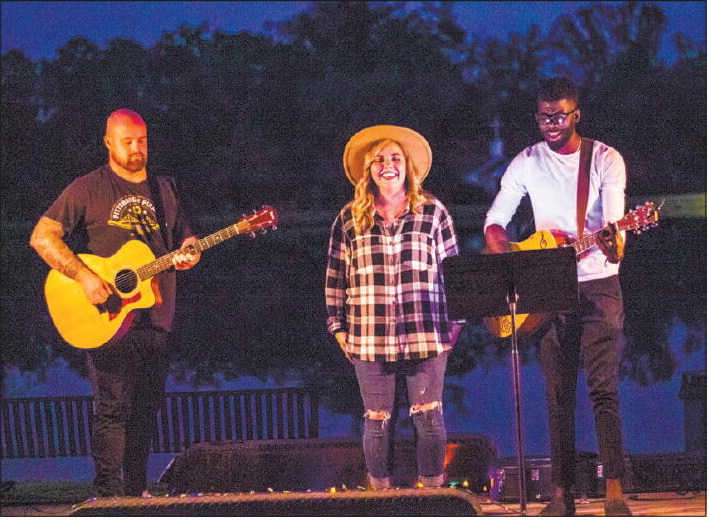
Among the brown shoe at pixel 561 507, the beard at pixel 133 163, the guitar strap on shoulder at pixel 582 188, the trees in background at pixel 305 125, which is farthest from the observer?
the trees in background at pixel 305 125

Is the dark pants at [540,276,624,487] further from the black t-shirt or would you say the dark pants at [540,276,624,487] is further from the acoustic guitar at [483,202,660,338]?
the black t-shirt

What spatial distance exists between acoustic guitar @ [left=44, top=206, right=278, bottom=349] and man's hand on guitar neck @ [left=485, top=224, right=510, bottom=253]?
1466 millimetres

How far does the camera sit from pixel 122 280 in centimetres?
530

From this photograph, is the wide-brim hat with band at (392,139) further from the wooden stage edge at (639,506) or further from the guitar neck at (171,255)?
the wooden stage edge at (639,506)

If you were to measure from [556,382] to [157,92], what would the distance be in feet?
10.4

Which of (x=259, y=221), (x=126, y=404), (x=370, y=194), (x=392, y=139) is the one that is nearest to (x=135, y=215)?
(x=259, y=221)

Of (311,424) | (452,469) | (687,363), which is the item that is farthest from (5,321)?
(687,363)

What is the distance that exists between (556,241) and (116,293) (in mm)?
2316

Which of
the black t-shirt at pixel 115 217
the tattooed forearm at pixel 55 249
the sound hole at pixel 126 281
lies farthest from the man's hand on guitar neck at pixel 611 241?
the tattooed forearm at pixel 55 249

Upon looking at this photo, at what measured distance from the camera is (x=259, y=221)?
18.1 ft

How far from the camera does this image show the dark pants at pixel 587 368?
488cm

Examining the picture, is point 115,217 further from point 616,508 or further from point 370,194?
point 616,508

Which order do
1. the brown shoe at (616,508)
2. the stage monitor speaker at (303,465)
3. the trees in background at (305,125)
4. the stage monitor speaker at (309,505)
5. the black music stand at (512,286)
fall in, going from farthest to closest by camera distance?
the trees in background at (305,125)
the stage monitor speaker at (303,465)
the brown shoe at (616,508)
the black music stand at (512,286)
the stage monitor speaker at (309,505)

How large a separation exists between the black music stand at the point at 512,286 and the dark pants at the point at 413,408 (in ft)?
1.49
